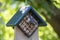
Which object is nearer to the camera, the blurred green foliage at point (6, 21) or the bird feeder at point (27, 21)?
the bird feeder at point (27, 21)

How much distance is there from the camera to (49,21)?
311 centimetres

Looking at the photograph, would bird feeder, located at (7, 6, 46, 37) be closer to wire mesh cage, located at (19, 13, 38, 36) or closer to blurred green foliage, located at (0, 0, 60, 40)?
wire mesh cage, located at (19, 13, 38, 36)

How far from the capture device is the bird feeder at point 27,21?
1.40 m

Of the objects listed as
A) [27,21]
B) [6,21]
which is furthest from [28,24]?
[6,21]

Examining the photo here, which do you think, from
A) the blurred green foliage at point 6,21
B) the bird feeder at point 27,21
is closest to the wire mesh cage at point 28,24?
the bird feeder at point 27,21

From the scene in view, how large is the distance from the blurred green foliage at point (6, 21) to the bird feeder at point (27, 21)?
56 centimetres

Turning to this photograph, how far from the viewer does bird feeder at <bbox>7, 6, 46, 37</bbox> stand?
1398 millimetres

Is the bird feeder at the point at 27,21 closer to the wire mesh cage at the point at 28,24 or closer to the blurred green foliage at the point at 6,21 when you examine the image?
the wire mesh cage at the point at 28,24

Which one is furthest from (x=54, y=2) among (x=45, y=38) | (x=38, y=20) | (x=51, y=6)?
(x=38, y=20)

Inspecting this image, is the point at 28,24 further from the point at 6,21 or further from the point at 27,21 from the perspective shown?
the point at 6,21

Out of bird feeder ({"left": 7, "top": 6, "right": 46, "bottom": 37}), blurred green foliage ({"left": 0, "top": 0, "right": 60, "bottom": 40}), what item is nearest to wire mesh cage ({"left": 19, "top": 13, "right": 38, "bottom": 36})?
bird feeder ({"left": 7, "top": 6, "right": 46, "bottom": 37})

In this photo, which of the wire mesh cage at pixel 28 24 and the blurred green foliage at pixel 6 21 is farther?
the blurred green foliage at pixel 6 21

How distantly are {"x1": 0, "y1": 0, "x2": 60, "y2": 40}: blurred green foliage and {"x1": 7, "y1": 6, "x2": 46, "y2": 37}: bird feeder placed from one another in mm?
565

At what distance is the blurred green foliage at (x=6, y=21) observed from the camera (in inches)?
81.6
